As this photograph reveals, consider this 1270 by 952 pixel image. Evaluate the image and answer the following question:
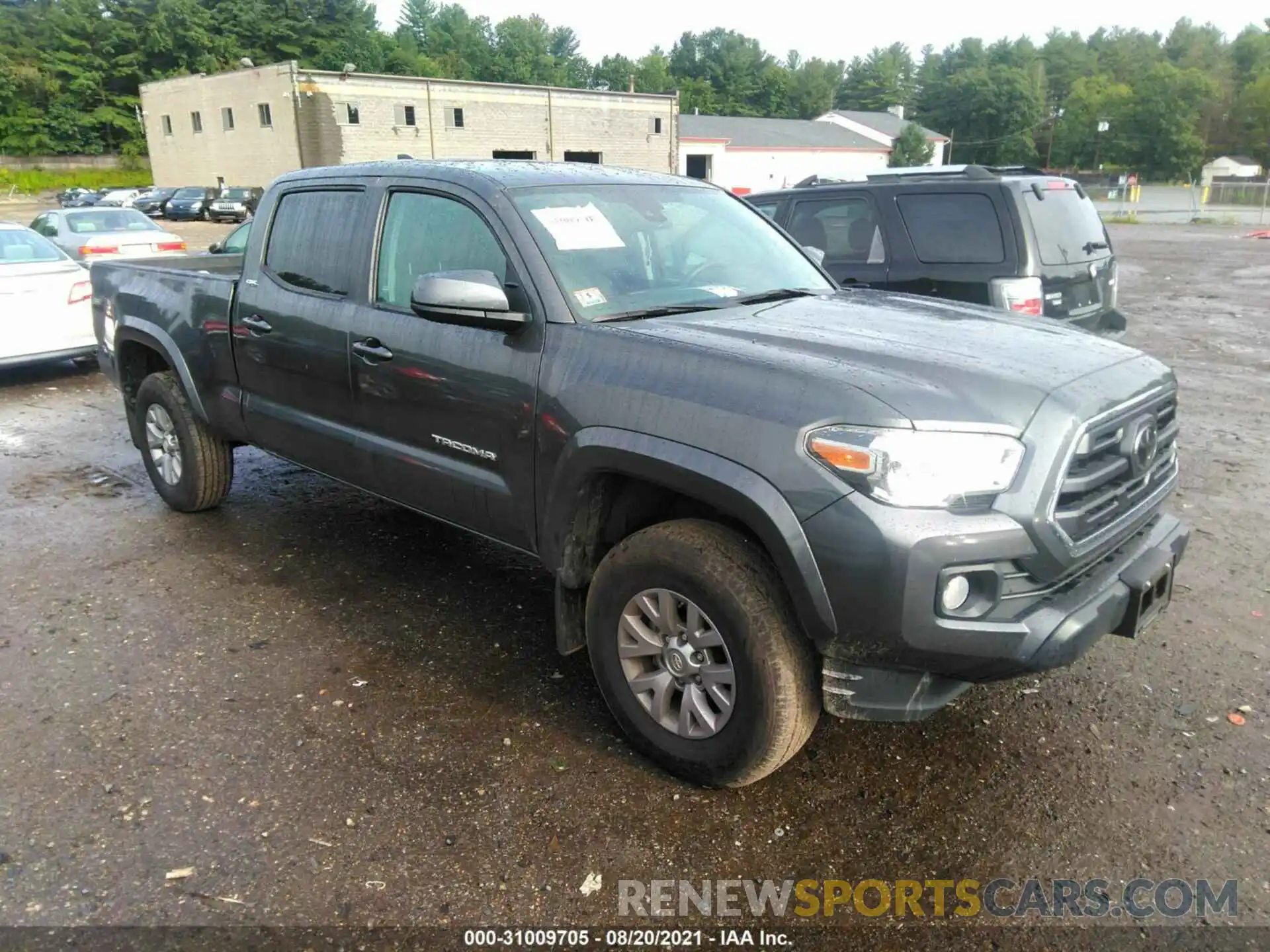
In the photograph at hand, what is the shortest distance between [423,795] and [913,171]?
6392 mm

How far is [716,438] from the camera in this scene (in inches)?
106

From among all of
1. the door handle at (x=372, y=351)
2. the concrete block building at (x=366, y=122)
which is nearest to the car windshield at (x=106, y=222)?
the door handle at (x=372, y=351)

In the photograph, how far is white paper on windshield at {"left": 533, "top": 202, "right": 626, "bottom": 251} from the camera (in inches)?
136

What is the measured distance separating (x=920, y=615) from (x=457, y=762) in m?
1.65

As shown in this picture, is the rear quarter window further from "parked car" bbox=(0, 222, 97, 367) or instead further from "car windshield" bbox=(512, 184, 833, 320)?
Result: "parked car" bbox=(0, 222, 97, 367)

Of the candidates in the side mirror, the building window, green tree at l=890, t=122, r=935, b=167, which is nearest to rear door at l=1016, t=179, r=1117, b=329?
the side mirror

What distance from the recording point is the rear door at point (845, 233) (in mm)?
7059

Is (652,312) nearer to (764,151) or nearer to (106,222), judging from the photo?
(106,222)

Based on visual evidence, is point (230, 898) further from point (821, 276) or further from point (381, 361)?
point (821, 276)

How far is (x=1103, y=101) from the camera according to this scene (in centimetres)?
8731

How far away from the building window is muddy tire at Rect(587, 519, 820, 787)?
50.4 m

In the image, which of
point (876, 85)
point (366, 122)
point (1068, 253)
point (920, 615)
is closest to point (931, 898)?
point (920, 615)

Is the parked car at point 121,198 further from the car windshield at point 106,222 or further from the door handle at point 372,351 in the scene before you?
the door handle at point 372,351

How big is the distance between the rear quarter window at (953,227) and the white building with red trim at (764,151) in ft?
176
